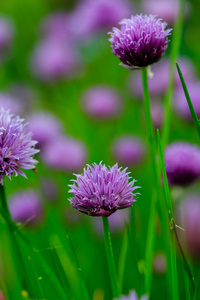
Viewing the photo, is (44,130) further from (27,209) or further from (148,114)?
(148,114)

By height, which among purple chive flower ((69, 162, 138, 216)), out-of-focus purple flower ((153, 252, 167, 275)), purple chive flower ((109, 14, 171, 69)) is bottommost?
out-of-focus purple flower ((153, 252, 167, 275))

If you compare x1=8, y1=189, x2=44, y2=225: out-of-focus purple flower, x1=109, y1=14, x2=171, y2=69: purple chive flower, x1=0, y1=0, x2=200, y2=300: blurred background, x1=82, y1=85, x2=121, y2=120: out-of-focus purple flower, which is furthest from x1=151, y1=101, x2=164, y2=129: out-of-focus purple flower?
x1=109, y1=14, x2=171, y2=69: purple chive flower

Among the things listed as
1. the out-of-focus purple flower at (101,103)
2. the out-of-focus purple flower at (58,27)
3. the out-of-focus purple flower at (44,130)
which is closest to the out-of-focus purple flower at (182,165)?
the out-of-focus purple flower at (44,130)

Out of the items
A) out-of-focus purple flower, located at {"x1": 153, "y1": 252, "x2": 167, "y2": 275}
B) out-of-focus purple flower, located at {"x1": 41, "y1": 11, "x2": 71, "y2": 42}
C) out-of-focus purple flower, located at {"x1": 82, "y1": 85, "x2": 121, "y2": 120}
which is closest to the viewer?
out-of-focus purple flower, located at {"x1": 153, "y1": 252, "x2": 167, "y2": 275}

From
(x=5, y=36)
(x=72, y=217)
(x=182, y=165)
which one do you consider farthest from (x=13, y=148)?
(x=5, y=36)

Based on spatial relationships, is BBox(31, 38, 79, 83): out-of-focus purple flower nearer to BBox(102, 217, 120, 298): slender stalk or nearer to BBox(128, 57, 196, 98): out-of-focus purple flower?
BBox(128, 57, 196, 98): out-of-focus purple flower

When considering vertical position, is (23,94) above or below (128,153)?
above
